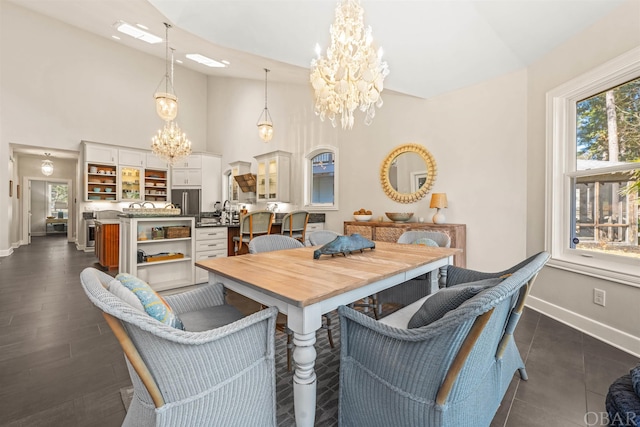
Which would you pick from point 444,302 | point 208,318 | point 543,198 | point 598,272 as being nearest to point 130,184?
point 208,318

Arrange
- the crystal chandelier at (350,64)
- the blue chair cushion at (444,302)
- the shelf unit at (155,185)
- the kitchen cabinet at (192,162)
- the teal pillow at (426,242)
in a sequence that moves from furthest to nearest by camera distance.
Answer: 1. the kitchen cabinet at (192,162)
2. the shelf unit at (155,185)
3. the teal pillow at (426,242)
4. the crystal chandelier at (350,64)
5. the blue chair cushion at (444,302)

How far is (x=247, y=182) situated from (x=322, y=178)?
228cm

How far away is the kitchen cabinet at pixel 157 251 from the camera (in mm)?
3188

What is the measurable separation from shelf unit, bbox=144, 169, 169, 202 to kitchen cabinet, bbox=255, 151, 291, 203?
3444mm

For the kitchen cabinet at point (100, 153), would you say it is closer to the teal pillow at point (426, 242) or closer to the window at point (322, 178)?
the window at point (322, 178)

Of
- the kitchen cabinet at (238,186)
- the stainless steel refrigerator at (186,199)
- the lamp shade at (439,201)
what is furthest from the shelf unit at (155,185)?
the lamp shade at (439,201)

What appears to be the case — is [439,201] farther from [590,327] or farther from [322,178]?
[322,178]

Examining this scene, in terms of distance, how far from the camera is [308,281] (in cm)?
134

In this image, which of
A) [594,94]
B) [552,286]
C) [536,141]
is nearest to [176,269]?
[552,286]

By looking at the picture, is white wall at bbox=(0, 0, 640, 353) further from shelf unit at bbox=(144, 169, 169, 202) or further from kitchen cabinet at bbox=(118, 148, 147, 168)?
shelf unit at bbox=(144, 169, 169, 202)

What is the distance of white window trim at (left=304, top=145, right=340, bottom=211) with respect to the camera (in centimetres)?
553

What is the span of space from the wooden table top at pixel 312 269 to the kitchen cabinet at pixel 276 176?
14.0 ft

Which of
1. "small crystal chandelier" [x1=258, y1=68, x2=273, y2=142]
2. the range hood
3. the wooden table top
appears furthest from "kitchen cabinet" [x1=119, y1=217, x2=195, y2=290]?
the range hood

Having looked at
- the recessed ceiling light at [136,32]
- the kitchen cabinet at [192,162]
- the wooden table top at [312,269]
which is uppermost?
the recessed ceiling light at [136,32]
